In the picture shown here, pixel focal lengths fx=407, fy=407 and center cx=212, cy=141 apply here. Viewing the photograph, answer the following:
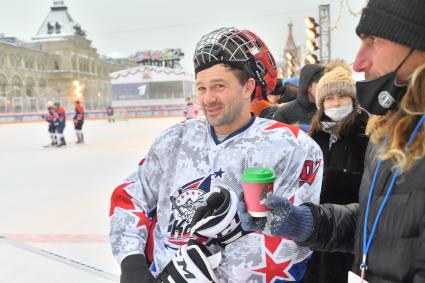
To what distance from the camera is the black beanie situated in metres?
0.93

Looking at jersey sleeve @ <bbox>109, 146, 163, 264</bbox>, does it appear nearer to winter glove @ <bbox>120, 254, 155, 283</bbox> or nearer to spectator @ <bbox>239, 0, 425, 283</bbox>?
winter glove @ <bbox>120, 254, 155, 283</bbox>

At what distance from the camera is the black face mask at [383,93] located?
0.97 m

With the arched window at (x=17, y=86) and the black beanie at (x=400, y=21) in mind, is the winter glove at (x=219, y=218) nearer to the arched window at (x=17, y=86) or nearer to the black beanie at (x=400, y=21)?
the black beanie at (x=400, y=21)

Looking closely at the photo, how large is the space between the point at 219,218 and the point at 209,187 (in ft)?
0.78

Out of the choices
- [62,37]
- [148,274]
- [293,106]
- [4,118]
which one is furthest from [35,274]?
[62,37]

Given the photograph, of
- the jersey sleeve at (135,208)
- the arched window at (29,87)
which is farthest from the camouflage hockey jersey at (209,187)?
the arched window at (29,87)

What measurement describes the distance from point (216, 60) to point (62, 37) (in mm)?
63259

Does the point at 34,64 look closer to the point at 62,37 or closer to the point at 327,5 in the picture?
the point at 62,37

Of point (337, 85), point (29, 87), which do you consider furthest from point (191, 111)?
point (29, 87)

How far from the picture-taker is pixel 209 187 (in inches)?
56.4

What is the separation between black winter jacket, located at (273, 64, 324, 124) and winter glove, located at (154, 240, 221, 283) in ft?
6.80

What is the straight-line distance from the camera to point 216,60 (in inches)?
57.6

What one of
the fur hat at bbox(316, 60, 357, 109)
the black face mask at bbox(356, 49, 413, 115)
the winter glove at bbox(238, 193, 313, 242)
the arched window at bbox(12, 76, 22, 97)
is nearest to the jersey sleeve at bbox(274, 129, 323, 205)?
the winter glove at bbox(238, 193, 313, 242)

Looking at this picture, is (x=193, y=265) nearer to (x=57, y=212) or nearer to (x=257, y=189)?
(x=257, y=189)
